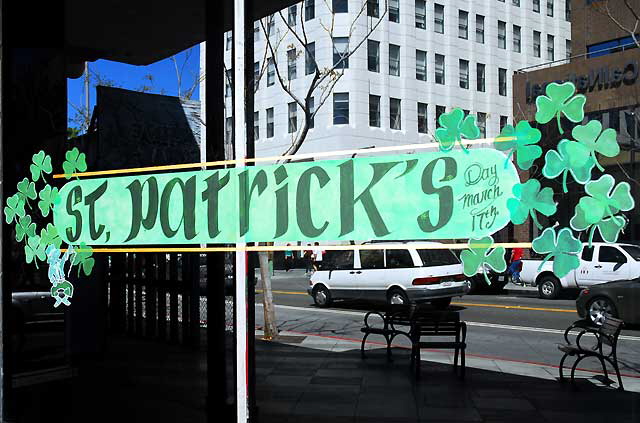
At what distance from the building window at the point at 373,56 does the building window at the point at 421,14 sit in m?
0.25

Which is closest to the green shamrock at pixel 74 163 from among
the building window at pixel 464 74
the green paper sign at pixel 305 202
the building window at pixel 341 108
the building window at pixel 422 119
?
the green paper sign at pixel 305 202

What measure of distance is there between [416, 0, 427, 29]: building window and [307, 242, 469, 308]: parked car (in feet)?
3.97

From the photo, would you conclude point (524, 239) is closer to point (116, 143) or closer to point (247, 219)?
point (247, 219)

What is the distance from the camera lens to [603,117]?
3.09 meters

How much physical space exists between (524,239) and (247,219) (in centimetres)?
171

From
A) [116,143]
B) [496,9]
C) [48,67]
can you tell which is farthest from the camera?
[48,67]

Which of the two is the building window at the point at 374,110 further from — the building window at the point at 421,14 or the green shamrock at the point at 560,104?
the green shamrock at the point at 560,104

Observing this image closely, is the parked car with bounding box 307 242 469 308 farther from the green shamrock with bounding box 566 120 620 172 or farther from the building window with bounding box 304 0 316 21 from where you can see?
the building window with bounding box 304 0 316 21

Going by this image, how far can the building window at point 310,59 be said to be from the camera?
4.05 meters

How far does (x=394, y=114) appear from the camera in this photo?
11.9 feet

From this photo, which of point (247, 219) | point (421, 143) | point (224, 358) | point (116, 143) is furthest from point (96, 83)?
point (421, 143)

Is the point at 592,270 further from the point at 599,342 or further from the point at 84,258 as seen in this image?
the point at 84,258

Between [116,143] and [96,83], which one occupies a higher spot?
[96,83]

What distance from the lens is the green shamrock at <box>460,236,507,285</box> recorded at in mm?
3426
